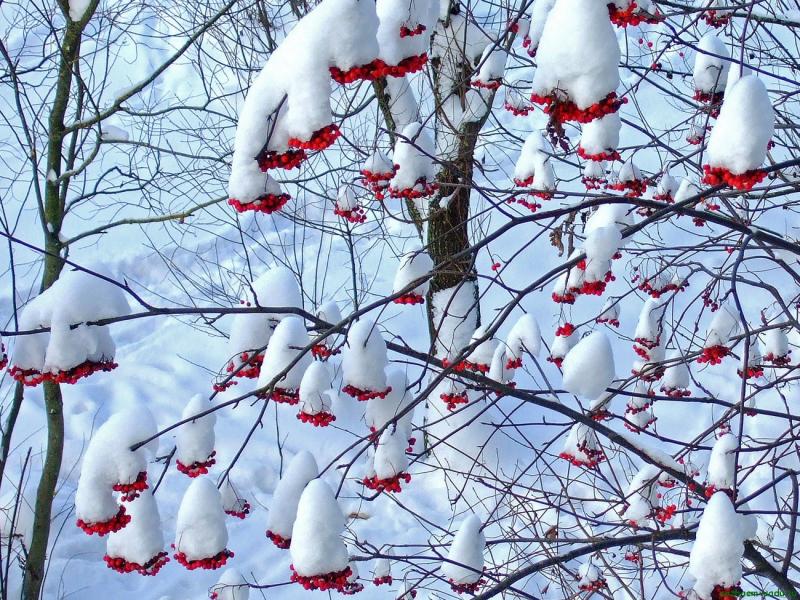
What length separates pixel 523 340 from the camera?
345 centimetres

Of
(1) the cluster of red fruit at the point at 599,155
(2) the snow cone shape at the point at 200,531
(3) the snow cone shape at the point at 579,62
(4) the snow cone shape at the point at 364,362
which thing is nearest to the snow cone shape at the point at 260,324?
(4) the snow cone shape at the point at 364,362

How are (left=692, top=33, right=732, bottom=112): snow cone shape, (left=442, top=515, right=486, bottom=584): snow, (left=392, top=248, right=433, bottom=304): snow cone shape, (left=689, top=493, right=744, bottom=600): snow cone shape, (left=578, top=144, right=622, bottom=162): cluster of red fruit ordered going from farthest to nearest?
1. (left=692, top=33, right=732, bottom=112): snow cone shape
2. (left=392, top=248, right=433, bottom=304): snow cone shape
3. (left=442, top=515, right=486, bottom=584): snow
4. (left=578, top=144, right=622, bottom=162): cluster of red fruit
5. (left=689, top=493, right=744, bottom=600): snow cone shape

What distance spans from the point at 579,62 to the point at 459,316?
4011 millimetres

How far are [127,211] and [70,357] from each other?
975 centimetres

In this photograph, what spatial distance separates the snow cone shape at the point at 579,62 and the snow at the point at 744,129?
0.70 feet

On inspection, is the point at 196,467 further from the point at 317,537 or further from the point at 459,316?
the point at 459,316

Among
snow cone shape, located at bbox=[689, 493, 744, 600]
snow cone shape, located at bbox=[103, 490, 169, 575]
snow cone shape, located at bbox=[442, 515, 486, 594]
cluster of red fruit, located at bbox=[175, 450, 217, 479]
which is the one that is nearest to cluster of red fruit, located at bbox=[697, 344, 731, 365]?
snow cone shape, located at bbox=[442, 515, 486, 594]

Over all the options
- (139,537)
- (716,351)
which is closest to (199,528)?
(139,537)

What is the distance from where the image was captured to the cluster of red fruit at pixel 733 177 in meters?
1.26

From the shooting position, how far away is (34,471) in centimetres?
666

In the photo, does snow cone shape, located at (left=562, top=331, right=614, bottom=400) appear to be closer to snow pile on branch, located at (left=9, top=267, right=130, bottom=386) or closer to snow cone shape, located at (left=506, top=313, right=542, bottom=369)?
snow cone shape, located at (left=506, top=313, right=542, bottom=369)

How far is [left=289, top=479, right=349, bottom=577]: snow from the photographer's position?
5.49ft

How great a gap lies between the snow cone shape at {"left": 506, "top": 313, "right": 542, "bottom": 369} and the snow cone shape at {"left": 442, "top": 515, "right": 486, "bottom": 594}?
43.6 inches

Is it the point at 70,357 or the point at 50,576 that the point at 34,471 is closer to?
the point at 50,576
